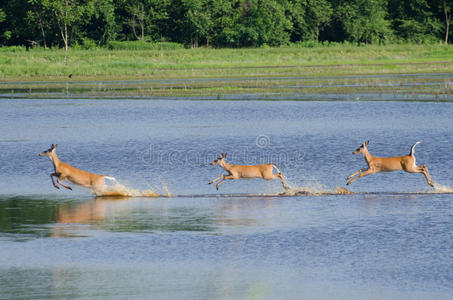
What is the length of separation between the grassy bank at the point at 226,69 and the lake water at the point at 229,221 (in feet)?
67.6

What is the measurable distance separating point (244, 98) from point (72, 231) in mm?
31545

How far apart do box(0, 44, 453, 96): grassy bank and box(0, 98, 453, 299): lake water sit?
2061cm

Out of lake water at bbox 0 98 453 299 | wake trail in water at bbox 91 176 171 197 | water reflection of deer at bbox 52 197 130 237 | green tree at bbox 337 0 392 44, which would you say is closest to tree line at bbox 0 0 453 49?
green tree at bbox 337 0 392 44

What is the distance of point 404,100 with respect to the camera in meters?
42.8

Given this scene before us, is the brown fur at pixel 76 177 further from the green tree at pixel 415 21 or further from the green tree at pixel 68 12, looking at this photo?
the green tree at pixel 415 21

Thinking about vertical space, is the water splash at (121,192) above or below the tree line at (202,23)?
below

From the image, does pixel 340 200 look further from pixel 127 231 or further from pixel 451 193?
pixel 127 231

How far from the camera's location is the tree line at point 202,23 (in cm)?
8938

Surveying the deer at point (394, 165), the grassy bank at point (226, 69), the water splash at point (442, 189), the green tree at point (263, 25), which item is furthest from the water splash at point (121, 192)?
the green tree at point (263, 25)

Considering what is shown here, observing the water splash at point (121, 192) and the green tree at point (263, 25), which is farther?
the green tree at point (263, 25)

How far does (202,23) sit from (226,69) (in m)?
18.7

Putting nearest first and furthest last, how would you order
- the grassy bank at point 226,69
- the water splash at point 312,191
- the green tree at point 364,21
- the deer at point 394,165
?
1. the deer at point 394,165
2. the water splash at point 312,191
3. the grassy bank at point 226,69
4. the green tree at point 364,21

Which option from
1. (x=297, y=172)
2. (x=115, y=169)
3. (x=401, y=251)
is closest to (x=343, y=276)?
(x=401, y=251)

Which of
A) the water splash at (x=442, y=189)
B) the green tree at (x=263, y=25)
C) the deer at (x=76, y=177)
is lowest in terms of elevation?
the water splash at (x=442, y=189)
